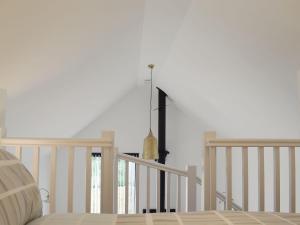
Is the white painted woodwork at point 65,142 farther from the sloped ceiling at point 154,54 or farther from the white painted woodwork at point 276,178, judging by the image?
the white painted woodwork at point 276,178

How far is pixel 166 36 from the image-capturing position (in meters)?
4.04

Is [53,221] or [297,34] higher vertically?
[297,34]

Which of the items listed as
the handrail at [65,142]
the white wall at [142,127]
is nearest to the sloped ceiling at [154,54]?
the handrail at [65,142]

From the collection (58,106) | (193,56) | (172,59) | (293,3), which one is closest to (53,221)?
(293,3)

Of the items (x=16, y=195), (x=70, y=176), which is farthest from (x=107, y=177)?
(x=16, y=195)

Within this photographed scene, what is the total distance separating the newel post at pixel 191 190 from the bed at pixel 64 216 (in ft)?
3.36

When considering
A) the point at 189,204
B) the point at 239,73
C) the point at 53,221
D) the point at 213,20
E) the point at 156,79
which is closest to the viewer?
the point at 53,221

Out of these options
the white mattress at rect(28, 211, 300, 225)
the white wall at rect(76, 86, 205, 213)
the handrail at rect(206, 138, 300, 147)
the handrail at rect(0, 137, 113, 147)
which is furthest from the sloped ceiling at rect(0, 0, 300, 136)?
the white wall at rect(76, 86, 205, 213)

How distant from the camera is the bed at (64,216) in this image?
3.76ft

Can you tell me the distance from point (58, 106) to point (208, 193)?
9.18 feet

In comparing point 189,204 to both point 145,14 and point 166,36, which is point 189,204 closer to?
point 145,14

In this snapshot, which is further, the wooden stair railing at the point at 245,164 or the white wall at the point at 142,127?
the white wall at the point at 142,127

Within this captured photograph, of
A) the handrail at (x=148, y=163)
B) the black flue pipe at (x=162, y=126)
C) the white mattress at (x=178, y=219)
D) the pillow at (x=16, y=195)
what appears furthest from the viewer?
the black flue pipe at (x=162, y=126)

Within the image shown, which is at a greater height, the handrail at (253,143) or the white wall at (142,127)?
the white wall at (142,127)
